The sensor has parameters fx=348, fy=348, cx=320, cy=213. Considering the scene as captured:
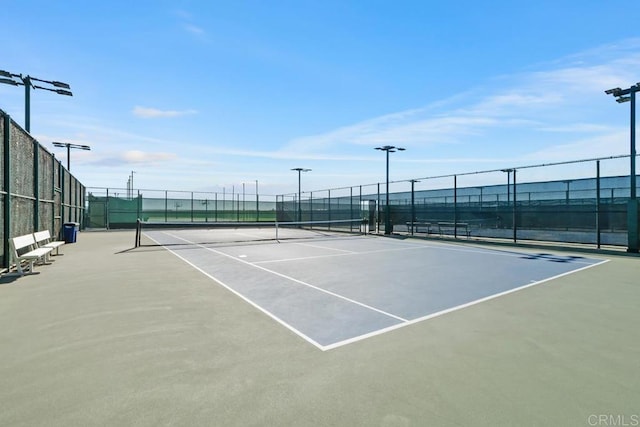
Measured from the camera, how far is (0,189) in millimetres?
8023

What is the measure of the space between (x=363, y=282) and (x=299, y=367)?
4198 mm

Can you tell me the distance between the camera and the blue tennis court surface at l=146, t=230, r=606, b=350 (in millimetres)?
4871

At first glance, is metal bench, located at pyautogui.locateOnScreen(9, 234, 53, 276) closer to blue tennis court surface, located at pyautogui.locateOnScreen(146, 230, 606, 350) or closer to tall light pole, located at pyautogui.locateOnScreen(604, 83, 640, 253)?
blue tennis court surface, located at pyautogui.locateOnScreen(146, 230, 606, 350)

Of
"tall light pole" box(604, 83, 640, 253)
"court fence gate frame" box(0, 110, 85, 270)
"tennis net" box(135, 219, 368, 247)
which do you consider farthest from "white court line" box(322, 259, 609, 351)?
"tennis net" box(135, 219, 368, 247)

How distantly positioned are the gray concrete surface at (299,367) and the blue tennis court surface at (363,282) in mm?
386

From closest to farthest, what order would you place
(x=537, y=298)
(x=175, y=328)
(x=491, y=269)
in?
(x=175, y=328), (x=537, y=298), (x=491, y=269)

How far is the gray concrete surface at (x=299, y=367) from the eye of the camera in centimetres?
263

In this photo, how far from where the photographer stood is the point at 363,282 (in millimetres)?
7438

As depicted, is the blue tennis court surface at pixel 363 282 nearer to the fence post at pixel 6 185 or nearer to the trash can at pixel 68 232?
the fence post at pixel 6 185

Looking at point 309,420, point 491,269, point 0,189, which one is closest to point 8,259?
point 0,189

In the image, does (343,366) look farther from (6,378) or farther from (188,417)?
(6,378)

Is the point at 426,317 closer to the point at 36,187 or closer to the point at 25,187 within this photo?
the point at 25,187

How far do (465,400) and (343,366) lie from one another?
1.13 m

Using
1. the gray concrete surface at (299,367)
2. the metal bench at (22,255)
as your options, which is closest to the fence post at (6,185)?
the metal bench at (22,255)
